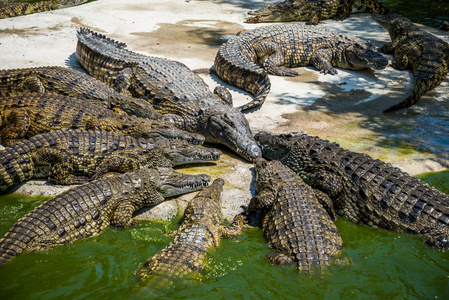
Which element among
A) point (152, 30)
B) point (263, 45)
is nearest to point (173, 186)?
point (263, 45)

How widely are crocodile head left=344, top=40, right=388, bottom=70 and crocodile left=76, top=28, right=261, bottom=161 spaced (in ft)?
11.3

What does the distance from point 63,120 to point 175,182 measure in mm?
2091

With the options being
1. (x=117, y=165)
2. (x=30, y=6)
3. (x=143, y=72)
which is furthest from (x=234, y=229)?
(x=30, y=6)

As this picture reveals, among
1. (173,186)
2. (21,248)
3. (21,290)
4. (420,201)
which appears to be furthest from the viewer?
(173,186)

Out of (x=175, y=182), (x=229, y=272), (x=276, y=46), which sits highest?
(x=276, y=46)

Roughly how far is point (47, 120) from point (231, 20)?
24.6 feet

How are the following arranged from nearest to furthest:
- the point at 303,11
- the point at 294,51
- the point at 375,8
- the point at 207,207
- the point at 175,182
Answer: the point at 207,207, the point at 175,182, the point at 294,51, the point at 303,11, the point at 375,8

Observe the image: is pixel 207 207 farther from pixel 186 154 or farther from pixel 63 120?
pixel 63 120

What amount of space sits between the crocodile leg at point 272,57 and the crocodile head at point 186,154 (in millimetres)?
3672

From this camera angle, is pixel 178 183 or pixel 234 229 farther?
pixel 178 183

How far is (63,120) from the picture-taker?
606cm

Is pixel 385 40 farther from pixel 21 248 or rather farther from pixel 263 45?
pixel 21 248

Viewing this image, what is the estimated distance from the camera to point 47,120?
237 inches

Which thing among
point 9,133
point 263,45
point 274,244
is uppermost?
point 263,45
